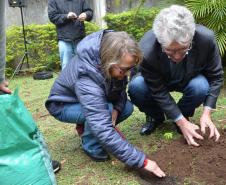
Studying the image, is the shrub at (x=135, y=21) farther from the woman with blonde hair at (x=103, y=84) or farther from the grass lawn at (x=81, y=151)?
the woman with blonde hair at (x=103, y=84)

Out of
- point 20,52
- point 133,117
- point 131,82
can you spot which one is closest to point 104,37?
point 131,82

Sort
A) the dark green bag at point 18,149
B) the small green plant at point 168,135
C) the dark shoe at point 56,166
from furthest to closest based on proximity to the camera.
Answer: the small green plant at point 168,135 < the dark shoe at point 56,166 < the dark green bag at point 18,149

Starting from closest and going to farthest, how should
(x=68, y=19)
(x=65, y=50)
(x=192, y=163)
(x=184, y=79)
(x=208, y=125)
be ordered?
(x=192, y=163) < (x=208, y=125) < (x=184, y=79) < (x=68, y=19) < (x=65, y=50)

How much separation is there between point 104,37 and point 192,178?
1147mm

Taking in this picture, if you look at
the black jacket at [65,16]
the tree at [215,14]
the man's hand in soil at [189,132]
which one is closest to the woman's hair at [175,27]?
the man's hand in soil at [189,132]

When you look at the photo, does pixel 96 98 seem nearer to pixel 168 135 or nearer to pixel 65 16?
pixel 168 135

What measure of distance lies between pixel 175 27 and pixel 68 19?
12.6 feet

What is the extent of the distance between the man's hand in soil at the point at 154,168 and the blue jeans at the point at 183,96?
876mm

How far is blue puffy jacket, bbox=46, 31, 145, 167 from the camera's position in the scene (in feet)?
8.42

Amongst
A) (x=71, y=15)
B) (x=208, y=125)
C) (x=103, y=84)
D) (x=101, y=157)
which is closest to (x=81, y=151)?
(x=101, y=157)

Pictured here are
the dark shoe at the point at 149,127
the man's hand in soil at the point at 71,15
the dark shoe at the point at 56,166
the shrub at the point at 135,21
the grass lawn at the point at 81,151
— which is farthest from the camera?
the shrub at the point at 135,21

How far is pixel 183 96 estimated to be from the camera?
11.3 feet

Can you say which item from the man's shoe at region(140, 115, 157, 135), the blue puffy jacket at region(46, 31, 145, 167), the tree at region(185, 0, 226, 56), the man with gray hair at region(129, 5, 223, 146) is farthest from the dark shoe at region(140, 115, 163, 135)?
the tree at region(185, 0, 226, 56)

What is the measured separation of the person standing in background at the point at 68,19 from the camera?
612 centimetres
